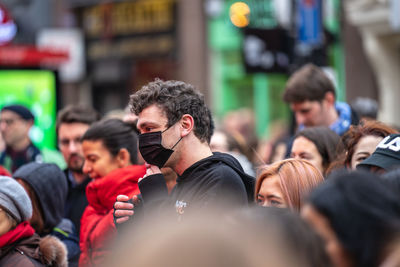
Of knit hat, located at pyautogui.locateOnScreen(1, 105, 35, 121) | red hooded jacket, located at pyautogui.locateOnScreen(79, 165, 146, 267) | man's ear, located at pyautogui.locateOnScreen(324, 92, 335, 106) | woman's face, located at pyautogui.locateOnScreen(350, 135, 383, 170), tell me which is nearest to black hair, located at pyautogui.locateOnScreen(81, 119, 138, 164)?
red hooded jacket, located at pyautogui.locateOnScreen(79, 165, 146, 267)

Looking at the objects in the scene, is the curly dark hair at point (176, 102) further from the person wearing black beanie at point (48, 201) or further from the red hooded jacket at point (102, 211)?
the person wearing black beanie at point (48, 201)

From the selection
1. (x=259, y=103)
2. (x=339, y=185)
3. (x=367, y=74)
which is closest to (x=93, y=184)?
(x=339, y=185)

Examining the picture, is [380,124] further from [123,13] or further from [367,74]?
[123,13]

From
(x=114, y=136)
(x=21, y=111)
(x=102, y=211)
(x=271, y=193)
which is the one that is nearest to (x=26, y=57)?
(x=21, y=111)

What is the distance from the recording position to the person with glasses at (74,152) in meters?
5.52

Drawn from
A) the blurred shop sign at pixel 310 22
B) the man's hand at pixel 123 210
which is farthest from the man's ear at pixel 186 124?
the blurred shop sign at pixel 310 22

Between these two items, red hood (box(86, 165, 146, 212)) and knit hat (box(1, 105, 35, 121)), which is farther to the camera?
knit hat (box(1, 105, 35, 121))

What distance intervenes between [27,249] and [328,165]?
2.26 m

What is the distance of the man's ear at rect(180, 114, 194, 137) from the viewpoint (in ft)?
11.4

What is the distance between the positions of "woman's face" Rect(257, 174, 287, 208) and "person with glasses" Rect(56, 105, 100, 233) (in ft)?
7.55

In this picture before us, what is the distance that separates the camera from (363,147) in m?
4.41

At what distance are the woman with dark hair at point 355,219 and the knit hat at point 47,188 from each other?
9.41ft

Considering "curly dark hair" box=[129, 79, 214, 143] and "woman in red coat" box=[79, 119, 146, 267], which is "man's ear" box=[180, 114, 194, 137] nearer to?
"curly dark hair" box=[129, 79, 214, 143]

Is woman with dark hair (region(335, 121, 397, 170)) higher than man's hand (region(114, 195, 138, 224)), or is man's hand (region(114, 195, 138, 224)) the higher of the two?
woman with dark hair (region(335, 121, 397, 170))
